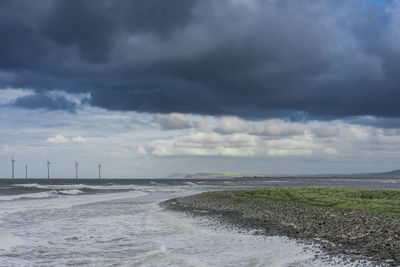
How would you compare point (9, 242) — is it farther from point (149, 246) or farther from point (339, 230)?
point (339, 230)

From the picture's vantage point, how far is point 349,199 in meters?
Result: 36.3

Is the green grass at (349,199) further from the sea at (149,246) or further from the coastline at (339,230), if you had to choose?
the sea at (149,246)

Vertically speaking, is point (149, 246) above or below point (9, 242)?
below

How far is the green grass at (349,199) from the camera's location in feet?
94.6

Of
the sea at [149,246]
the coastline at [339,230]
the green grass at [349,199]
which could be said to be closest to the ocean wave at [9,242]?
the sea at [149,246]

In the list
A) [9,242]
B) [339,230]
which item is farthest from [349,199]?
[9,242]

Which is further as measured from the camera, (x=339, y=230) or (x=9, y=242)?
(x=339, y=230)

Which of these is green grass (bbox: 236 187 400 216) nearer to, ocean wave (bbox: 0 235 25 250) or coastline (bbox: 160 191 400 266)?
coastline (bbox: 160 191 400 266)

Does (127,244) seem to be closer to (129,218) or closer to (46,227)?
(46,227)

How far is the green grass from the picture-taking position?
28822 mm

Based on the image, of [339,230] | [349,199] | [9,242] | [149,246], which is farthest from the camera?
[349,199]

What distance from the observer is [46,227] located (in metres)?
24.2

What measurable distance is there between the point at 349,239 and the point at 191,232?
888 cm

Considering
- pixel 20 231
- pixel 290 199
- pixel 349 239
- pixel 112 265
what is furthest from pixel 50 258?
pixel 290 199
